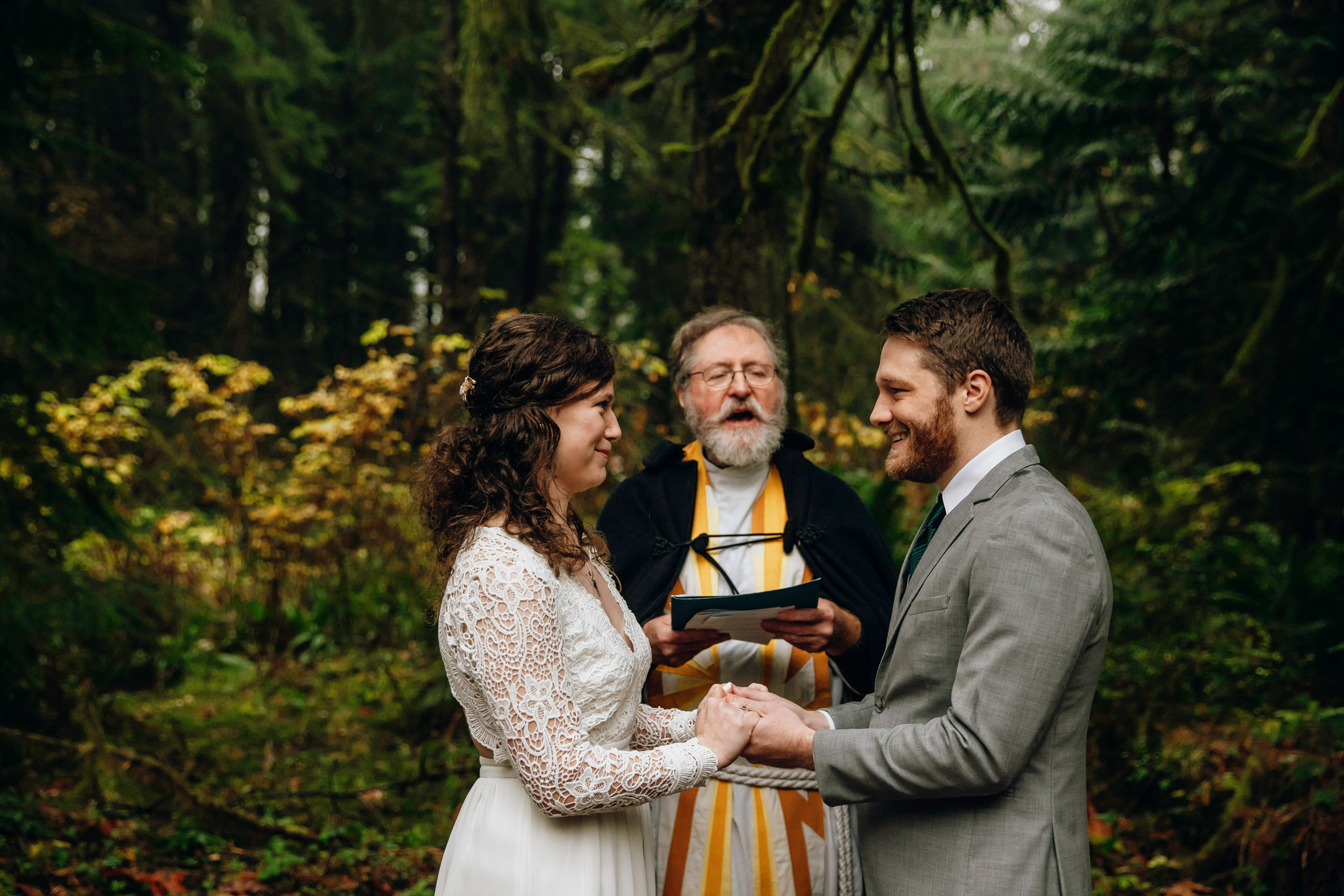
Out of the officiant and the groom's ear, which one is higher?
the groom's ear

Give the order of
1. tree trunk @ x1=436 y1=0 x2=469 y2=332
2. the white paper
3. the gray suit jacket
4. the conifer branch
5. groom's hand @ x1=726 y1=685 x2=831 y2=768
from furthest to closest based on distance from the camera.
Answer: tree trunk @ x1=436 y1=0 x2=469 y2=332 < the conifer branch < the white paper < groom's hand @ x1=726 y1=685 x2=831 y2=768 < the gray suit jacket

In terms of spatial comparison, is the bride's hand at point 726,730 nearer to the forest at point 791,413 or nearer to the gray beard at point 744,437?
the forest at point 791,413

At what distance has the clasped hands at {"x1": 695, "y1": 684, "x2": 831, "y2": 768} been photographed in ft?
6.62

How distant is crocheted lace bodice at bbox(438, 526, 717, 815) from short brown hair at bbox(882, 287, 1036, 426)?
0.91 m

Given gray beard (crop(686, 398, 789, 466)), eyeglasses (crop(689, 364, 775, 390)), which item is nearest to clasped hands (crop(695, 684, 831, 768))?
A: gray beard (crop(686, 398, 789, 466))

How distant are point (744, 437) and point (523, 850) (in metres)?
1.42

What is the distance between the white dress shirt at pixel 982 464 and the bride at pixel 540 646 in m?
0.68

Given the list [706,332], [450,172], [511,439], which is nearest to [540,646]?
[511,439]

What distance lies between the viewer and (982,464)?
197cm

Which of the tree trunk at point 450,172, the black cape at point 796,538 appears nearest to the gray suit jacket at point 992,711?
the black cape at point 796,538

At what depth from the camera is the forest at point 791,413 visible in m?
4.12

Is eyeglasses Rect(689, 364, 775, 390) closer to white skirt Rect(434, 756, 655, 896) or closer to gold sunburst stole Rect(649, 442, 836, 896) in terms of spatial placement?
gold sunburst stole Rect(649, 442, 836, 896)

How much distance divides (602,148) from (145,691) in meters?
11.6

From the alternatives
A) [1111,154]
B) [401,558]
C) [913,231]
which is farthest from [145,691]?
[913,231]
